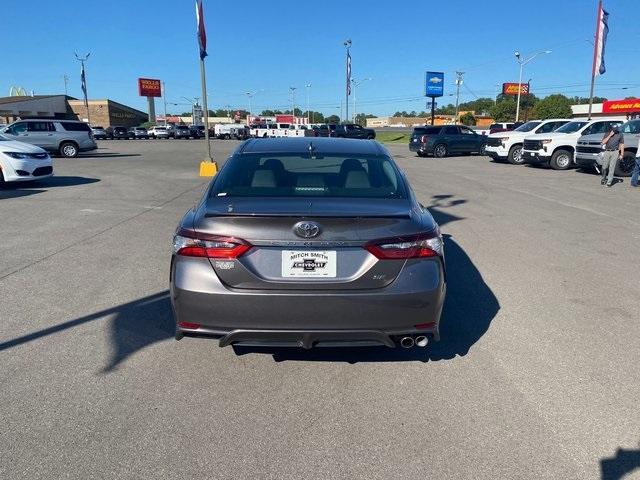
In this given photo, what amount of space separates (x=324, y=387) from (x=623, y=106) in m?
74.6

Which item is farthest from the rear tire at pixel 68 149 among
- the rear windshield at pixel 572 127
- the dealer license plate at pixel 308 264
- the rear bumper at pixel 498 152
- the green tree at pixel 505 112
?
the green tree at pixel 505 112

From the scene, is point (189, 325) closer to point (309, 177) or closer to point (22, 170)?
point (309, 177)

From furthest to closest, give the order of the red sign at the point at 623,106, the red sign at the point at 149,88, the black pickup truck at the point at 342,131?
the red sign at the point at 149,88 → the red sign at the point at 623,106 → the black pickup truck at the point at 342,131

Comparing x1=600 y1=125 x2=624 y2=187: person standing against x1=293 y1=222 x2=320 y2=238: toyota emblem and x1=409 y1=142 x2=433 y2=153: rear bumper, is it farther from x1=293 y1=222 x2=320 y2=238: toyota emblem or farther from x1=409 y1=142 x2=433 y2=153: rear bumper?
x1=293 y1=222 x2=320 y2=238: toyota emblem

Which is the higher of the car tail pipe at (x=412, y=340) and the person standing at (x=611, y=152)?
the person standing at (x=611, y=152)

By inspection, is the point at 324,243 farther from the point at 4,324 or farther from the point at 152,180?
the point at 152,180

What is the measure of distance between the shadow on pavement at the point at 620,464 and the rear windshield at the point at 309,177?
2.03 metres

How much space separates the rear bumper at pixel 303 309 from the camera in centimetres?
315

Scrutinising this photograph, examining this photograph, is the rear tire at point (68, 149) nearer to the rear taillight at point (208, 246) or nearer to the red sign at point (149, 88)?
the rear taillight at point (208, 246)

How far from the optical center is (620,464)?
272cm

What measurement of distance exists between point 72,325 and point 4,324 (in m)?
0.59

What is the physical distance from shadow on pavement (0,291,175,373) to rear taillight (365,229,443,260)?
2.04m

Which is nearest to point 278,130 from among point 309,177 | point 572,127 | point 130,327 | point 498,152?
point 498,152

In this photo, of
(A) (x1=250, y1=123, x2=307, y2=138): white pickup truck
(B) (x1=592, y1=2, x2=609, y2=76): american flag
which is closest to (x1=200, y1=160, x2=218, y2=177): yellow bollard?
(B) (x1=592, y1=2, x2=609, y2=76): american flag
